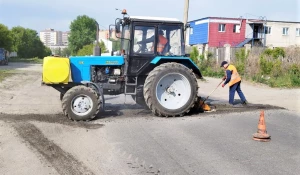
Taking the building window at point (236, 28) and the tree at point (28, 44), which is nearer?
the building window at point (236, 28)

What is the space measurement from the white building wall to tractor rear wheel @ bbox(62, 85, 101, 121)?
4526cm

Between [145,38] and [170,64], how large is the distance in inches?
37.8

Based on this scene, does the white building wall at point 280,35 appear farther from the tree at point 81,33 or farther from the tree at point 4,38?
the tree at point 81,33

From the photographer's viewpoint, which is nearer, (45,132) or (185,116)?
(45,132)

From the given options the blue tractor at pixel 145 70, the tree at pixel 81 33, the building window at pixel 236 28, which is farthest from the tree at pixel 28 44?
the blue tractor at pixel 145 70

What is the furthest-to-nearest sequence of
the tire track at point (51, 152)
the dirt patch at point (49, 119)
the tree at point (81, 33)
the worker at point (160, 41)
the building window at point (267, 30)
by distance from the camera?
the tree at point (81, 33) → the building window at point (267, 30) → the worker at point (160, 41) → the dirt patch at point (49, 119) → the tire track at point (51, 152)

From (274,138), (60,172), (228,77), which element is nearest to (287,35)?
(228,77)

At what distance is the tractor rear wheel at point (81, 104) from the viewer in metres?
9.54

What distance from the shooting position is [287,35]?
52.3 metres

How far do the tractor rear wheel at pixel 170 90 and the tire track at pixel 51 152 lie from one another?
302 centimetres

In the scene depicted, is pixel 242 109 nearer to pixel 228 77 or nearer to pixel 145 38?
pixel 228 77

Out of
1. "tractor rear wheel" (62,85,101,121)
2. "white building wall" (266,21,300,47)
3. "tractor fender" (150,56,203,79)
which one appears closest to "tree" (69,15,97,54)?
"white building wall" (266,21,300,47)

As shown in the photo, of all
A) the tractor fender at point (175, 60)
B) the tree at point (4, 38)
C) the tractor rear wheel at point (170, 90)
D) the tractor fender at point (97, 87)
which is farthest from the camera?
the tree at point (4, 38)

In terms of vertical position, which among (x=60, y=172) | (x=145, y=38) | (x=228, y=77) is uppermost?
(x=145, y=38)
